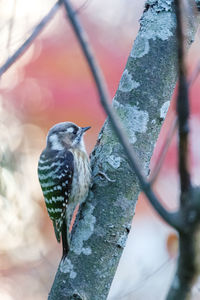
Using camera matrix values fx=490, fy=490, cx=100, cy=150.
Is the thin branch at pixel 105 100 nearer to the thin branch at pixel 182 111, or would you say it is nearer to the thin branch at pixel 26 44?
the thin branch at pixel 182 111

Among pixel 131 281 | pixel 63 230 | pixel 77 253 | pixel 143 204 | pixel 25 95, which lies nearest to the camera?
pixel 77 253

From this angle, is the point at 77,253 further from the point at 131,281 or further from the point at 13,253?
the point at 13,253

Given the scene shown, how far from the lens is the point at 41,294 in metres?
5.45

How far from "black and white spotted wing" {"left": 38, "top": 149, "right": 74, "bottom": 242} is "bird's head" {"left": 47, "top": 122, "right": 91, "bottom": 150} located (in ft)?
0.61

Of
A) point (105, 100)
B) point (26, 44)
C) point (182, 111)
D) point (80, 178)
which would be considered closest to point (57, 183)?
point (80, 178)

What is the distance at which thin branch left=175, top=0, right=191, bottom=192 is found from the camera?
47.9 inches

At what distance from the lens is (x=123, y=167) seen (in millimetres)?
2908

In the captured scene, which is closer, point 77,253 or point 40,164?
point 77,253

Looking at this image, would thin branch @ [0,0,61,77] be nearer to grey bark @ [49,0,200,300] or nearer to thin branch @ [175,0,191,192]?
thin branch @ [175,0,191,192]

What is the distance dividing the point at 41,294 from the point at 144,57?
3452 millimetres

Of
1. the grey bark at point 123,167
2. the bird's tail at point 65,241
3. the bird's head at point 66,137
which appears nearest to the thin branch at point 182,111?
the grey bark at point 123,167

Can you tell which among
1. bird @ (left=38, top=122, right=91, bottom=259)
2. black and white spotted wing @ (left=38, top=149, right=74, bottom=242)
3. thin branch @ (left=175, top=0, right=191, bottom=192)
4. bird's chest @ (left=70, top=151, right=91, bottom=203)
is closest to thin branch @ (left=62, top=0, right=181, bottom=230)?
thin branch @ (left=175, top=0, right=191, bottom=192)

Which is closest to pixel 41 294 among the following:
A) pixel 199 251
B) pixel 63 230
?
pixel 63 230

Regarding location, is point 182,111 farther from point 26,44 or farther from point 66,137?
point 66,137
